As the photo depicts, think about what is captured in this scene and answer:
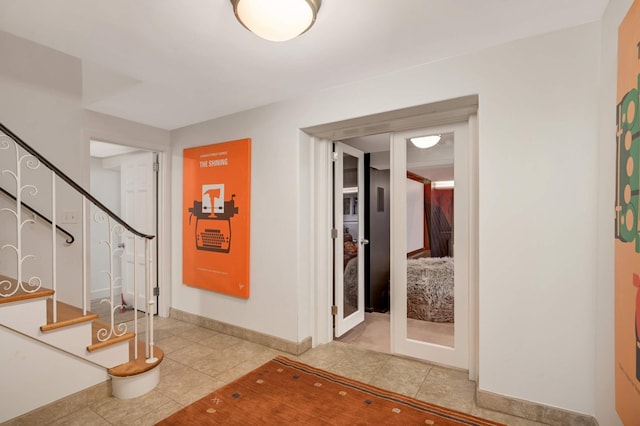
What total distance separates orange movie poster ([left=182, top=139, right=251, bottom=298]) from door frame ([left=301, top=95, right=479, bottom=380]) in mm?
714

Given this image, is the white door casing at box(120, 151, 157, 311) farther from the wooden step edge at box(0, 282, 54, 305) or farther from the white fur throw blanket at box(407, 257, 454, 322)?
the white fur throw blanket at box(407, 257, 454, 322)

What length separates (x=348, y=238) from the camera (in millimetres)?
3637

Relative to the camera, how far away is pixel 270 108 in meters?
3.13

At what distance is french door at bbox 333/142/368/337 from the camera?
11.1ft

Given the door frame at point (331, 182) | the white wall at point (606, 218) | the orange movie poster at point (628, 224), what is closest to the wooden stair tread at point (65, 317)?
the door frame at point (331, 182)

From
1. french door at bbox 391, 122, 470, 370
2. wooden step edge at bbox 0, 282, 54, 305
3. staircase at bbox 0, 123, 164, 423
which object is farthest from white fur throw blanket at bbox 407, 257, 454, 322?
wooden step edge at bbox 0, 282, 54, 305

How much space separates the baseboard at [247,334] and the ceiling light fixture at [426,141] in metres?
2.14

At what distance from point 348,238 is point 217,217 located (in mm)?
1531

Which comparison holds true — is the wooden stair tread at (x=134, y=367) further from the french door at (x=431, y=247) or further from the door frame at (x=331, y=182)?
the french door at (x=431, y=247)

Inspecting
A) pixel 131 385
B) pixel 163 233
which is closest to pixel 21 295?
pixel 131 385

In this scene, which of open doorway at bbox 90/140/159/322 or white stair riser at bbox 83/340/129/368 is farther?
open doorway at bbox 90/140/159/322

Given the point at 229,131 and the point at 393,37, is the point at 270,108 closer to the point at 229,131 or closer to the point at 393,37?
the point at 229,131

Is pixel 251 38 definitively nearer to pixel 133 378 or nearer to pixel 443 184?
pixel 443 184

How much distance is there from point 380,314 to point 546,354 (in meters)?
2.48
